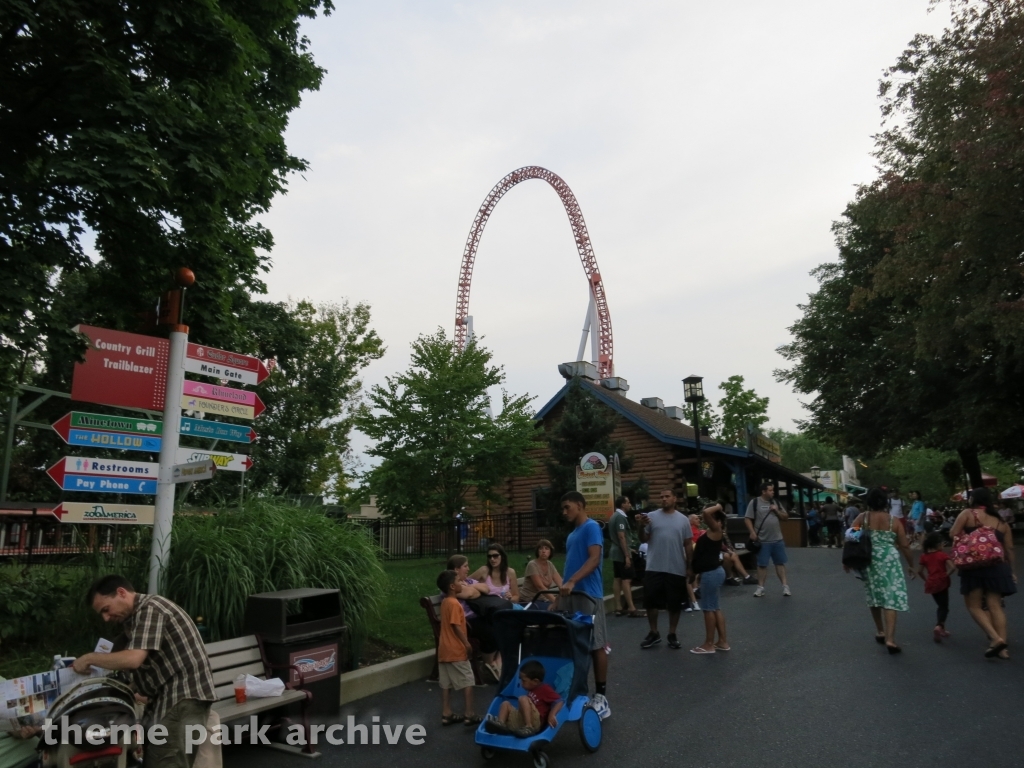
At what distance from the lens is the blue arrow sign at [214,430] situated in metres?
7.73

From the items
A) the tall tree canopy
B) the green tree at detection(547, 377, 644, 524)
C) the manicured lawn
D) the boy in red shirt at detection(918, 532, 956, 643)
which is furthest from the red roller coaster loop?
the boy in red shirt at detection(918, 532, 956, 643)

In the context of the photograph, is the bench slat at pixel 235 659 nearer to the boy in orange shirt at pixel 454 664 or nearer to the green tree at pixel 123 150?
the boy in orange shirt at pixel 454 664

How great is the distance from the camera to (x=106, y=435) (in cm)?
704

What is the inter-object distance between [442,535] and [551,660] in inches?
697

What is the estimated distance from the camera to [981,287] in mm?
19875

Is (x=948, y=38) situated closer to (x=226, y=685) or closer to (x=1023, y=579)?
(x=1023, y=579)

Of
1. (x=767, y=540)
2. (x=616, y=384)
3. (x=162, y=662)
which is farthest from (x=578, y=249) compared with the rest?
(x=162, y=662)

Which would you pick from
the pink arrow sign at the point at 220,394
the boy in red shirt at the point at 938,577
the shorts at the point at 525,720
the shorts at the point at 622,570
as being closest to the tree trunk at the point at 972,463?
the shorts at the point at 622,570

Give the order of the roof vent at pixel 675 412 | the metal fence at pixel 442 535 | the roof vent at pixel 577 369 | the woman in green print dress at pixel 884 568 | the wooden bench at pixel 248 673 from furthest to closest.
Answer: the roof vent at pixel 675 412
the roof vent at pixel 577 369
the metal fence at pixel 442 535
the woman in green print dress at pixel 884 568
the wooden bench at pixel 248 673

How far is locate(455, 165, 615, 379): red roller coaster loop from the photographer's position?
146 ft

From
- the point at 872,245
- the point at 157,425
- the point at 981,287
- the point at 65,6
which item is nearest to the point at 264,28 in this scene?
the point at 65,6

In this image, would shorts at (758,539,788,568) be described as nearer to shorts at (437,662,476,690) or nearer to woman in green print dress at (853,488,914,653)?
woman in green print dress at (853,488,914,653)

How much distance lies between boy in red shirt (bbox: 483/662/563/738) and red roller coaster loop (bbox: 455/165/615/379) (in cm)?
3831

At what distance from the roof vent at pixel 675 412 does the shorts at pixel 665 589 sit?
2956cm
